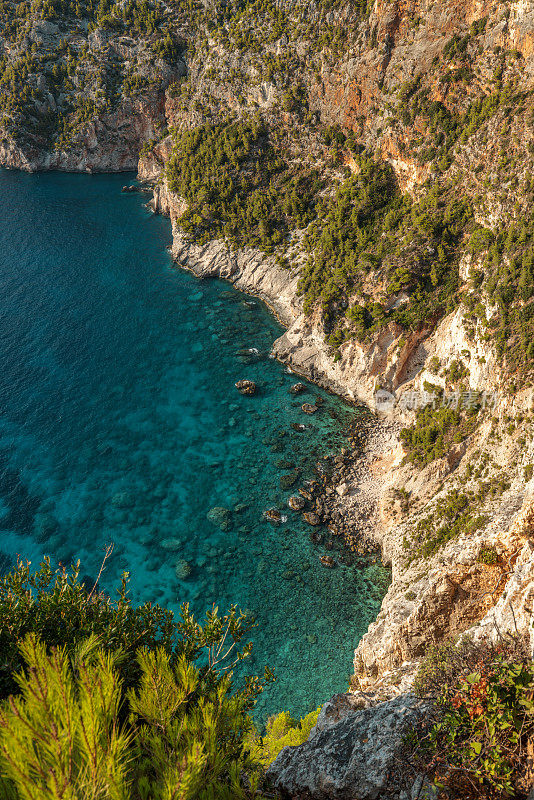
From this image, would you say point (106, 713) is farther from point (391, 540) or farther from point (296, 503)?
point (296, 503)

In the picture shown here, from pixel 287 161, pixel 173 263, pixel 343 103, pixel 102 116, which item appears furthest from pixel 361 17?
pixel 102 116

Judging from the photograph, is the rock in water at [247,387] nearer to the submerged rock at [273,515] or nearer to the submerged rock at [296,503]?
the submerged rock at [296,503]

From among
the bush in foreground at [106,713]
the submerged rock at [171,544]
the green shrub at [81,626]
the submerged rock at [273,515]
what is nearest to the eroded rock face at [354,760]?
the bush in foreground at [106,713]

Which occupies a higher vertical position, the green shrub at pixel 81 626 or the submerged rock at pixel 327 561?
the submerged rock at pixel 327 561

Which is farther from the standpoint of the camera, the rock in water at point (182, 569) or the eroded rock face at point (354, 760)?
the rock in water at point (182, 569)

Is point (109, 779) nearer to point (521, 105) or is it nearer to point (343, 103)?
point (521, 105)

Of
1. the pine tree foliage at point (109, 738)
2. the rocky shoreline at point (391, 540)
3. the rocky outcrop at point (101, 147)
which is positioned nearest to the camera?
the pine tree foliage at point (109, 738)

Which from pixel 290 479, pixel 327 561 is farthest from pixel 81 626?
pixel 290 479
